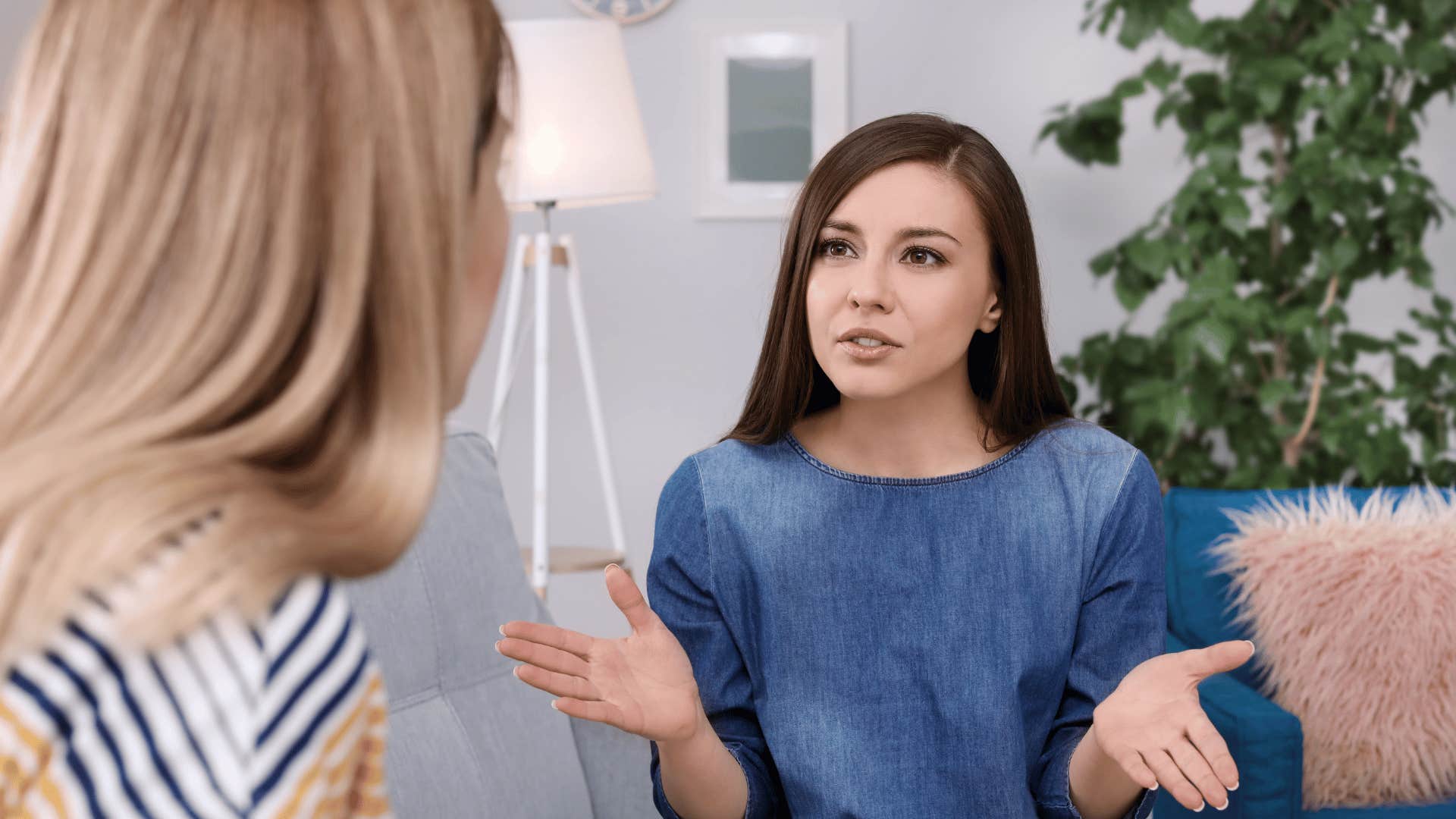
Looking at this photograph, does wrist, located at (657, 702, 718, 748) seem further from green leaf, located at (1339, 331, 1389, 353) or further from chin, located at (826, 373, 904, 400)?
green leaf, located at (1339, 331, 1389, 353)

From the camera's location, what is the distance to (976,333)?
1.43 metres

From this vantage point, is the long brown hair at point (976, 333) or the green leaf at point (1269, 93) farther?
the green leaf at point (1269, 93)

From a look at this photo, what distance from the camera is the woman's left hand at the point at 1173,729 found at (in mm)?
1022

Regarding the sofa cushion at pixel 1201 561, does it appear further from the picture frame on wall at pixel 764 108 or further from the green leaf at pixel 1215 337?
the picture frame on wall at pixel 764 108

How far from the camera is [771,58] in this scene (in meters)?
3.40

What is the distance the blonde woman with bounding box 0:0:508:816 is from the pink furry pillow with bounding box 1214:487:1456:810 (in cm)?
165

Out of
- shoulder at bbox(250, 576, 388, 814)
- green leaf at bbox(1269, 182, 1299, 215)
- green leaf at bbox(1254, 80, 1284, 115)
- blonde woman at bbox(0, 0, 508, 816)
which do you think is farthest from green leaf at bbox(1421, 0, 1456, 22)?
shoulder at bbox(250, 576, 388, 814)

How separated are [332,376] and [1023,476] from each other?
955 mm

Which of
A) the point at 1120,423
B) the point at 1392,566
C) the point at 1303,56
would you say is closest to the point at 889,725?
the point at 1392,566

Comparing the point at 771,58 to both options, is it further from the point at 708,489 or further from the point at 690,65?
the point at 708,489

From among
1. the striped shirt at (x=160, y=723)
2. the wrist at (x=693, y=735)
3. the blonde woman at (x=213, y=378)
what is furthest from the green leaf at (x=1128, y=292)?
the striped shirt at (x=160, y=723)

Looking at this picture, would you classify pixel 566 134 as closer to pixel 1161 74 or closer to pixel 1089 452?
pixel 1161 74

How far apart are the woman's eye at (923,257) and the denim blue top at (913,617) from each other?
9.1 inches

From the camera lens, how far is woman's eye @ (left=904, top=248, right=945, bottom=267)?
1297mm
